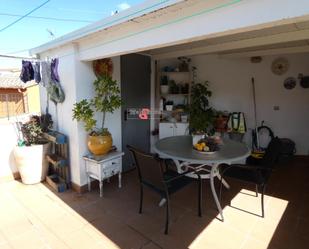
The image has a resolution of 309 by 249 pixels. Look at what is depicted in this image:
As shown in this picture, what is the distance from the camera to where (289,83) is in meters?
4.52

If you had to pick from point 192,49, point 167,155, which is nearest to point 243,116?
point 192,49

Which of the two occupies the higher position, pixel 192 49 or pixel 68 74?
pixel 192 49

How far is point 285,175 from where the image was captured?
3.78 m

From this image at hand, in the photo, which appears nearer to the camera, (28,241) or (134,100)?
(28,241)

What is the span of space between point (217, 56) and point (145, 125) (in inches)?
87.9

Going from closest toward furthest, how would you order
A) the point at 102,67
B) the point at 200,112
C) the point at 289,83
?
the point at 102,67
the point at 200,112
the point at 289,83

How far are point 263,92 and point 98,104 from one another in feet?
11.9

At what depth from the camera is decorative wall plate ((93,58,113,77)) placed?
318 cm

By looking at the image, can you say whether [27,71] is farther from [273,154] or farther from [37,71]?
[273,154]

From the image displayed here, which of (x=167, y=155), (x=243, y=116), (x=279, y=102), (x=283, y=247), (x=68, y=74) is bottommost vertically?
(x=283, y=247)

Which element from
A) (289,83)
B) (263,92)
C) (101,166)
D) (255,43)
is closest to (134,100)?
(101,166)

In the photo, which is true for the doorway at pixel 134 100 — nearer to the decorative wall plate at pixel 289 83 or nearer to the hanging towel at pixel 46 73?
the hanging towel at pixel 46 73

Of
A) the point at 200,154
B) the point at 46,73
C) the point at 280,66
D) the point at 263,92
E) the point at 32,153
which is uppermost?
the point at 280,66

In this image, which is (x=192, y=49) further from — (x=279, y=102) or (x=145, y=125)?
(x=279, y=102)
